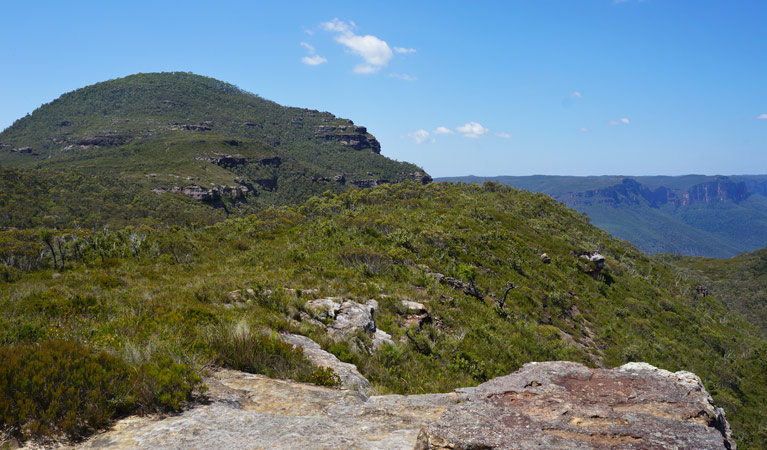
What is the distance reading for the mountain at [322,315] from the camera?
4.97 metres

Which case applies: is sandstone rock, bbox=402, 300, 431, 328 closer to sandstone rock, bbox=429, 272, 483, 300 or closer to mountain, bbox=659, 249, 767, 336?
sandstone rock, bbox=429, 272, 483, 300

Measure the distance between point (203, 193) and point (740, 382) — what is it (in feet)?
520

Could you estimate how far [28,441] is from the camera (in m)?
3.85

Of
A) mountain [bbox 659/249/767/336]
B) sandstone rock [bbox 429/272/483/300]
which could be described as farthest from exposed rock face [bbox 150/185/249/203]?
mountain [bbox 659/249/767/336]

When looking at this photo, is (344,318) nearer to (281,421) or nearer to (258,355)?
(258,355)

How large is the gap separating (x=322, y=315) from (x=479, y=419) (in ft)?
25.4

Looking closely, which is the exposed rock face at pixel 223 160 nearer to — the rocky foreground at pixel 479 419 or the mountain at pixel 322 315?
the mountain at pixel 322 315

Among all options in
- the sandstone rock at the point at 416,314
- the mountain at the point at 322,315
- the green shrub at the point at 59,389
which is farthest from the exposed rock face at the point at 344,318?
the green shrub at the point at 59,389

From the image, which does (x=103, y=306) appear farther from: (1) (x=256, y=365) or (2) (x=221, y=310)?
(1) (x=256, y=365)

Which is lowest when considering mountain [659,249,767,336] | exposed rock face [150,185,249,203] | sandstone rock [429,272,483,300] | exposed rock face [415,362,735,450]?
mountain [659,249,767,336]

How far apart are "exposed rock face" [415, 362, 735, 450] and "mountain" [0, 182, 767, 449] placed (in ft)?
1.10

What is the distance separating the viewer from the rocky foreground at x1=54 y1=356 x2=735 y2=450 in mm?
3820

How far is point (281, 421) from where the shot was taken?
4859mm

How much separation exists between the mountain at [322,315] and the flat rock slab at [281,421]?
418mm
